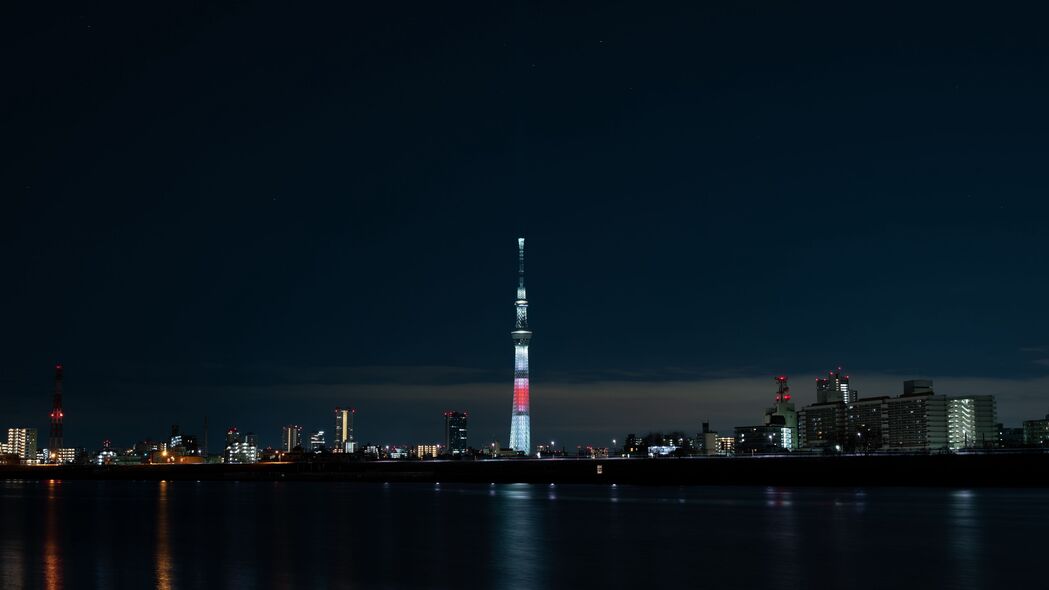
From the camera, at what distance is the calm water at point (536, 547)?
4069 cm

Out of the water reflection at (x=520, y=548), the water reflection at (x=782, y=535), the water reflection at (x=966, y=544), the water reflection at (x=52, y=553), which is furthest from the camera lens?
the water reflection at (x=782, y=535)

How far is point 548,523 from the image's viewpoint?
231ft

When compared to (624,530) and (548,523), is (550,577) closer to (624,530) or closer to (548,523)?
(624,530)

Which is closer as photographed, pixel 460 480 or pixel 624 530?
pixel 624 530

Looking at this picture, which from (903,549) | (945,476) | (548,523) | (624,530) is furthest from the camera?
(945,476)

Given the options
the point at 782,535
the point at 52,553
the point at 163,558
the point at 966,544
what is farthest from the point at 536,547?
the point at 52,553

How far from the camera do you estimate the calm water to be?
40.7 m

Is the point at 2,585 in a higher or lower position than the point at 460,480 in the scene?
higher

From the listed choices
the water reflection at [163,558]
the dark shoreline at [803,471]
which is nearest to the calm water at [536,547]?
the water reflection at [163,558]

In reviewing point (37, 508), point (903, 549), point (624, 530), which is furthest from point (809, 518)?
point (37, 508)

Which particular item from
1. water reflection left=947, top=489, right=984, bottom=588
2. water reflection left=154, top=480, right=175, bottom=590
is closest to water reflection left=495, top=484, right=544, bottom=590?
water reflection left=154, top=480, right=175, bottom=590

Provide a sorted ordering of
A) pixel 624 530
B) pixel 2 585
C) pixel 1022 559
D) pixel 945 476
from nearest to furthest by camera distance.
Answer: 1. pixel 2 585
2. pixel 1022 559
3. pixel 624 530
4. pixel 945 476

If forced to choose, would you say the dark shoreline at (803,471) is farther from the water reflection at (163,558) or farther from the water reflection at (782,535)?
the water reflection at (163,558)

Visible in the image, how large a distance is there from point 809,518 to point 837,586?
113 feet
